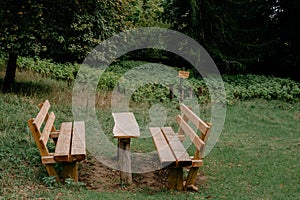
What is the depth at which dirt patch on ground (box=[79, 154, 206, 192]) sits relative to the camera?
562 cm

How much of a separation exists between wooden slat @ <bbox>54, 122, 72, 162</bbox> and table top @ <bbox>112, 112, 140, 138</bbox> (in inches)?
26.1

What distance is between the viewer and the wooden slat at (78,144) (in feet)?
16.8

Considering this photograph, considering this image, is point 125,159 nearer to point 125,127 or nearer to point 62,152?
point 125,127

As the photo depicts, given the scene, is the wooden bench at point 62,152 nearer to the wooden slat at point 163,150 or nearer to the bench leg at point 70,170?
the bench leg at point 70,170

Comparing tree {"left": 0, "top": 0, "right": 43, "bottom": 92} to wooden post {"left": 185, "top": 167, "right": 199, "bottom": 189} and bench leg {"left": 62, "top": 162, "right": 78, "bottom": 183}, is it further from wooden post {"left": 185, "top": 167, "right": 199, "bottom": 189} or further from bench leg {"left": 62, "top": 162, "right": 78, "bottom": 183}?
wooden post {"left": 185, "top": 167, "right": 199, "bottom": 189}

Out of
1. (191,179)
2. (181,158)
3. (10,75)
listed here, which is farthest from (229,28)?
(181,158)

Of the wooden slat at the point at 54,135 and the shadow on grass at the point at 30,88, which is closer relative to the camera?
the wooden slat at the point at 54,135

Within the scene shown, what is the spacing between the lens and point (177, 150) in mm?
5734

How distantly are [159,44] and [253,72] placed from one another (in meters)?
4.53

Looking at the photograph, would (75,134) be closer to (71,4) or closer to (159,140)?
(159,140)

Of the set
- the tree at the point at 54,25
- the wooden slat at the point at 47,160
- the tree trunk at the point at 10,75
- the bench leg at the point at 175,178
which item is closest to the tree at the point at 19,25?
the tree at the point at 54,25

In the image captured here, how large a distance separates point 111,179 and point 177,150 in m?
1.04

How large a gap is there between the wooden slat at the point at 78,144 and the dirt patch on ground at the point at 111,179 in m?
0.53

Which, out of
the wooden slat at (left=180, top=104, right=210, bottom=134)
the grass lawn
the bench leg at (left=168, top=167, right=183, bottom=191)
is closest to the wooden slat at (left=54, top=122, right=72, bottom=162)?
the grass lawn
